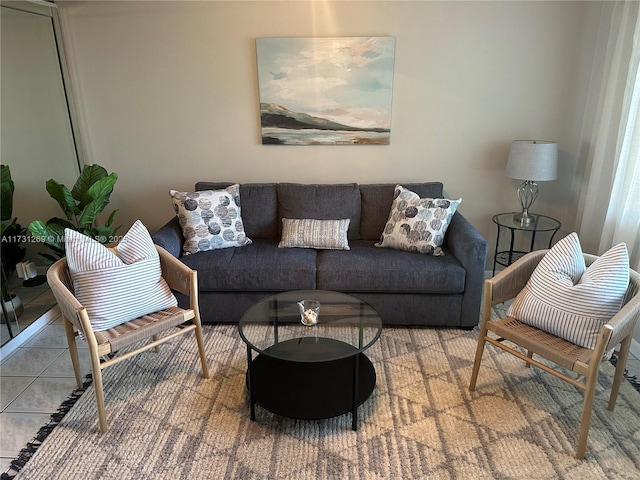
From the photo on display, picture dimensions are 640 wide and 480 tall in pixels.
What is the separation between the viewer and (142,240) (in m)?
2.49

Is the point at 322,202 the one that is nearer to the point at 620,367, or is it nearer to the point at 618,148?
the point at 618,148

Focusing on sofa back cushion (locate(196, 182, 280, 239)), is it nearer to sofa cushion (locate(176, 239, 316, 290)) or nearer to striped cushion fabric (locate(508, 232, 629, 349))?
sofa cushion (locate(176, 239, 316, 290))

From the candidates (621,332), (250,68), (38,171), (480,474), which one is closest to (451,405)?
(480,474)

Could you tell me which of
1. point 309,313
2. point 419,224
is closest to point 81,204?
point 309,313

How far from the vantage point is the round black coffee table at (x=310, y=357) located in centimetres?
211

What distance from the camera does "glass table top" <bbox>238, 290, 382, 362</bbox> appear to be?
84.3 inches

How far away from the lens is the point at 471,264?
9.37ft

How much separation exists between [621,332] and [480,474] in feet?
2.84

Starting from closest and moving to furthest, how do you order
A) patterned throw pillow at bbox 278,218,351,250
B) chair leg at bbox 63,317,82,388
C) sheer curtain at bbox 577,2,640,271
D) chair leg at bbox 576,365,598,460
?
1. chair leg at bbox 576,365,598,460
2. chair leg at bbox 63,317,82,388
3. sheer curtain at bbox 577,2,640,271
4. patterned throw pillow at bbox 278,218,351,250

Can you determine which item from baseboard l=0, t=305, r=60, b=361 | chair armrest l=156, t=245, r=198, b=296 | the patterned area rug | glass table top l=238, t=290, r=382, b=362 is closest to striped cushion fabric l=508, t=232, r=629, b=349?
the patterned area rug

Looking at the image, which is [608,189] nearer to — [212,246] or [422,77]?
[422,77]

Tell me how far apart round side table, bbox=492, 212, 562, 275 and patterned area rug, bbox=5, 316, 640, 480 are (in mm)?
1074

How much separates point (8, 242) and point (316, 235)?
206cm

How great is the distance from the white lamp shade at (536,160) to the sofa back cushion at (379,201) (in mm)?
592
